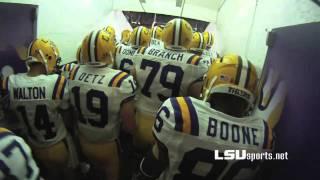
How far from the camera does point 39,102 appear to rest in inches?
70.2

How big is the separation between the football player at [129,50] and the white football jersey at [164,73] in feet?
3.20

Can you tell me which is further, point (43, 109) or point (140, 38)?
point (140, 38)

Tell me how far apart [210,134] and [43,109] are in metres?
1.27

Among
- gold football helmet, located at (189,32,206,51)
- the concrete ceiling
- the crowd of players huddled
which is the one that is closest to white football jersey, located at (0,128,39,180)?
the crowd of players huddled

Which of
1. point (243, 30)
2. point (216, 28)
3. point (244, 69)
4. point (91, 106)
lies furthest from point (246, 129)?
point (216, 28)

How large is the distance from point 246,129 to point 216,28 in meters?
4.55

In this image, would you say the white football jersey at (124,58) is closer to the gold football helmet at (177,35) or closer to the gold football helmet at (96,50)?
the gold football helmet at (177,35)

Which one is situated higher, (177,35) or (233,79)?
(177,35)

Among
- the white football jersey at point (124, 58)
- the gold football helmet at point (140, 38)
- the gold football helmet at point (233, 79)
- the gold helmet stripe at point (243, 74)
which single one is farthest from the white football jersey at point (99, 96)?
the gold football helmet at point (140, 38)

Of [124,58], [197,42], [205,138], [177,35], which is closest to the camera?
[205,138]

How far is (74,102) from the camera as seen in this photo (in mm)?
1918

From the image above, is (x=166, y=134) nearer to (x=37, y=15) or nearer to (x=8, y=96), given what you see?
(x=8, y=96)

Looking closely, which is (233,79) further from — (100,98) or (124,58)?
(124,58)

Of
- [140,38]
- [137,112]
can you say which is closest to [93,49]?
[137,112]
